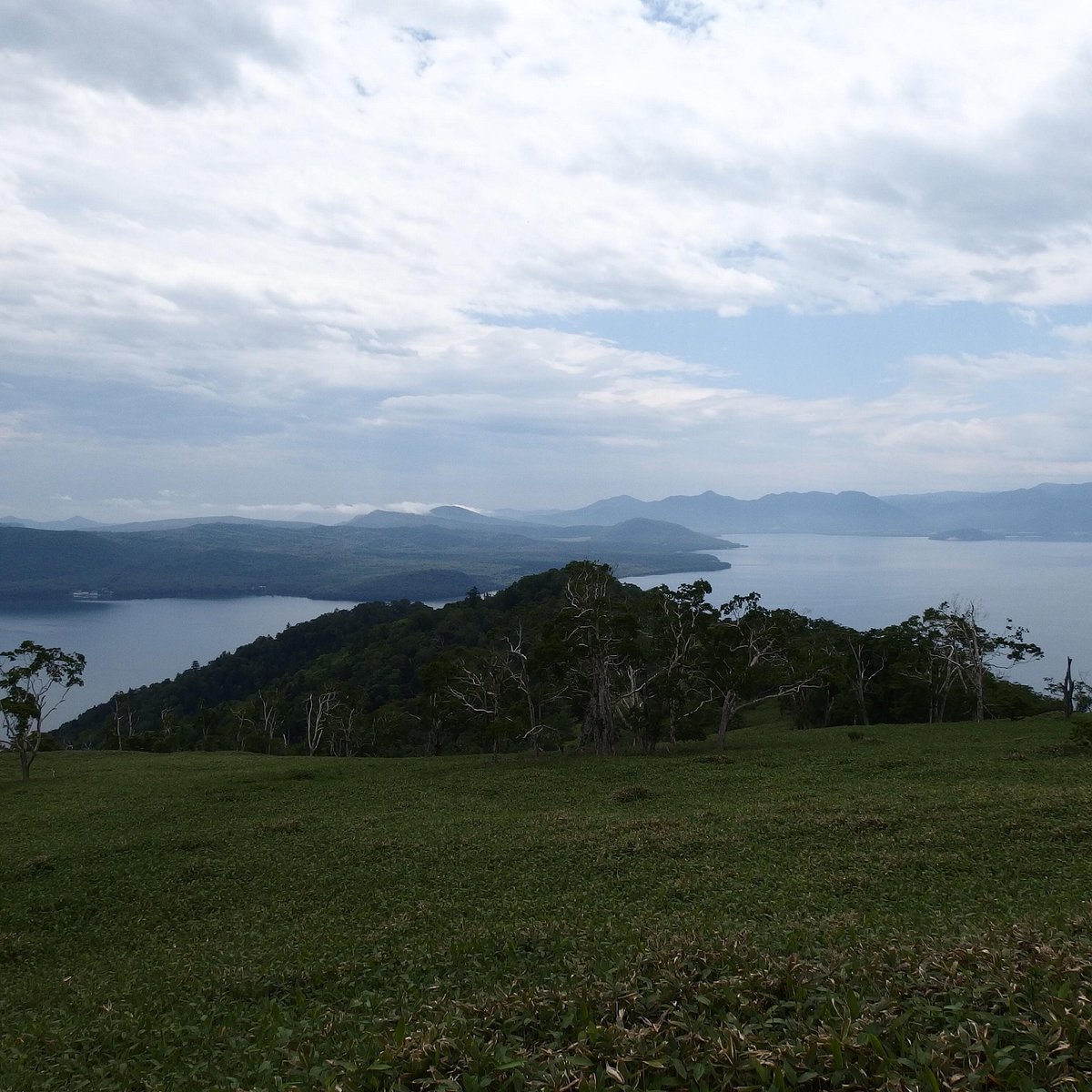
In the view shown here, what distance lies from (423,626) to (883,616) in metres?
93.8

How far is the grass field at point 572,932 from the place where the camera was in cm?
558

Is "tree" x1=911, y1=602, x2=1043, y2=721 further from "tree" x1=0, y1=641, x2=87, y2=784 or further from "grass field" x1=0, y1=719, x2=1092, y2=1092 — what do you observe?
"tree" x1=0, y1=641, x2=87, y2=784

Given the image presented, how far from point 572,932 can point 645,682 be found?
27.2 meters

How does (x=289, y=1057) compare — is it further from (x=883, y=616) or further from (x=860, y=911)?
(x=883, y=616)

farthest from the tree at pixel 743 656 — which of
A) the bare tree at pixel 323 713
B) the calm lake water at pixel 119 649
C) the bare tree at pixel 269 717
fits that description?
the calm lake water at pixel 119 649

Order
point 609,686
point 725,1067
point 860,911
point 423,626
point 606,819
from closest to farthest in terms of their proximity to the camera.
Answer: point 725,1067, point 860,911, point 606,819, point 609,686, point 423,626

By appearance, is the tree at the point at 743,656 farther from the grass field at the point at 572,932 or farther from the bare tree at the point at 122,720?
the bare tree at the point at 122,720

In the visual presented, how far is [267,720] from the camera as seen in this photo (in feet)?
201

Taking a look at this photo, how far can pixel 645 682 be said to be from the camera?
3738 centimetres

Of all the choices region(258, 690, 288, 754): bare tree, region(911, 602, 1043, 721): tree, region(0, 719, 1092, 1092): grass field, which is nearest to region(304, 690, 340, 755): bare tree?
region(258, 690, 288, 754): bare tree

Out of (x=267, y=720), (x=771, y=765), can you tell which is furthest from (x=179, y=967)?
(x=267, y=720)

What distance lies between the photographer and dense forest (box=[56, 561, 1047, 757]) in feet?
124

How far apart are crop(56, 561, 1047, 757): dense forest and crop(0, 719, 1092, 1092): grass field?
9.53 meters

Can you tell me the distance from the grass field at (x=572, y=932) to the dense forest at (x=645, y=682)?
9.53 meters
